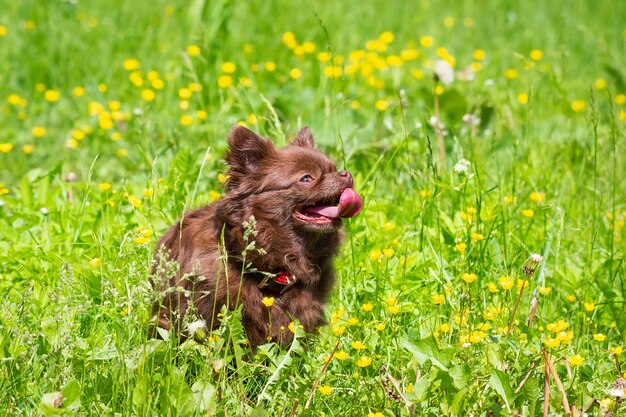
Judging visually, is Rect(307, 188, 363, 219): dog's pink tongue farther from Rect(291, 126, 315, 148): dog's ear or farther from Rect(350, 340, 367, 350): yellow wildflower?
Rect(350, 340, 367, 350): yellow wildflower

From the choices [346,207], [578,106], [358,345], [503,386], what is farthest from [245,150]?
[578,106]

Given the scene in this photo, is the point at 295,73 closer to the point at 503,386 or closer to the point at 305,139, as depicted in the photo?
the point at 305,139

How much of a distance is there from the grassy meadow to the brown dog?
136 millimetres

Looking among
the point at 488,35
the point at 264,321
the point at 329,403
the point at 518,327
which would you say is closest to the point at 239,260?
the point at 264,321

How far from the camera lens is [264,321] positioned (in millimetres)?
Answer: 3387

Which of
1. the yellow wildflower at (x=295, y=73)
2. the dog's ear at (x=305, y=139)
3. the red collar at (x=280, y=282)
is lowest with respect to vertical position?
the yellow wildflower at (x=295, y=73)

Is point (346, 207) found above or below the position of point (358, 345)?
above

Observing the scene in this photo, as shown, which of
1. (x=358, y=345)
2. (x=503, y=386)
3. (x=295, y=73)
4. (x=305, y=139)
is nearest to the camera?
(x=503, y=386)

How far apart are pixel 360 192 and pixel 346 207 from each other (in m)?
1.01

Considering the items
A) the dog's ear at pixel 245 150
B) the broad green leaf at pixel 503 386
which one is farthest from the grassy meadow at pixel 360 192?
the dog's ear at pixel 245 150

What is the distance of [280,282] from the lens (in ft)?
11.3

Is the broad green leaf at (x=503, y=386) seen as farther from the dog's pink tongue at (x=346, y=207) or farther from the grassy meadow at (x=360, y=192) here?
the dog's pink tongue at (x=346, y=207)

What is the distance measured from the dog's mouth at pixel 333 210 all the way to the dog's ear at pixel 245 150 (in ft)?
0.87

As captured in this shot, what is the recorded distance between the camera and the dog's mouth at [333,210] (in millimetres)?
3449
